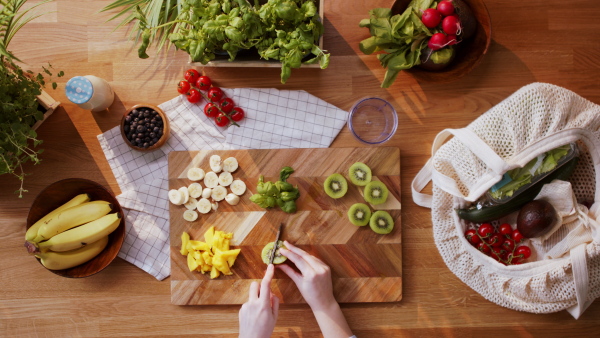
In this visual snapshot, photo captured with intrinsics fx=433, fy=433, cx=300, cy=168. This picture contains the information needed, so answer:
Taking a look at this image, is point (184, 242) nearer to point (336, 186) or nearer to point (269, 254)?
point (269, 254)

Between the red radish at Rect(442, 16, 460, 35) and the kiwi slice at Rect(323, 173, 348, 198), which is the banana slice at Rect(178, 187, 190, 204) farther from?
the red radish at Rect(442, 16, 460, 35)

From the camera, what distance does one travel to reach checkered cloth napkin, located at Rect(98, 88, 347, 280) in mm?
1708

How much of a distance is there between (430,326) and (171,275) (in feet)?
3.40

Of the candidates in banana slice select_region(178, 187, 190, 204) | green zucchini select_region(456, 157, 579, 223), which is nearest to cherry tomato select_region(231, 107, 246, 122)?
banana slice select_region(178, 187, 190, 204)

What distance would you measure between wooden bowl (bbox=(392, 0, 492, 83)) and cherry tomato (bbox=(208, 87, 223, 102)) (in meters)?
0.71

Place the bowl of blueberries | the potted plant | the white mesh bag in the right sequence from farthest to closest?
the bowl of blueberries → the white mesh bag → the potted plant

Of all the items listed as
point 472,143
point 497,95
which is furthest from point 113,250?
point 497,95

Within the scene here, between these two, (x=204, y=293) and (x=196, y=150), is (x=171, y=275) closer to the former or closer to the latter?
(x=204, y=293)

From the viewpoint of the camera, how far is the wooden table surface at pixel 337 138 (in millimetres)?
1700

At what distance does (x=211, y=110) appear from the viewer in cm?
166

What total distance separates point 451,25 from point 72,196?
1512 millimetres

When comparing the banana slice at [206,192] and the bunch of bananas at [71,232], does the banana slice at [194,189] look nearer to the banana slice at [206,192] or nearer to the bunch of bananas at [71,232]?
the banana slice at [206,192]

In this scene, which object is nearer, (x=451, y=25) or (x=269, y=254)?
(x=451, y=25)

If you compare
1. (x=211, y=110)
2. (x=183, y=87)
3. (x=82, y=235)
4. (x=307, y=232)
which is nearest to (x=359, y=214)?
(x=307, y=232)
